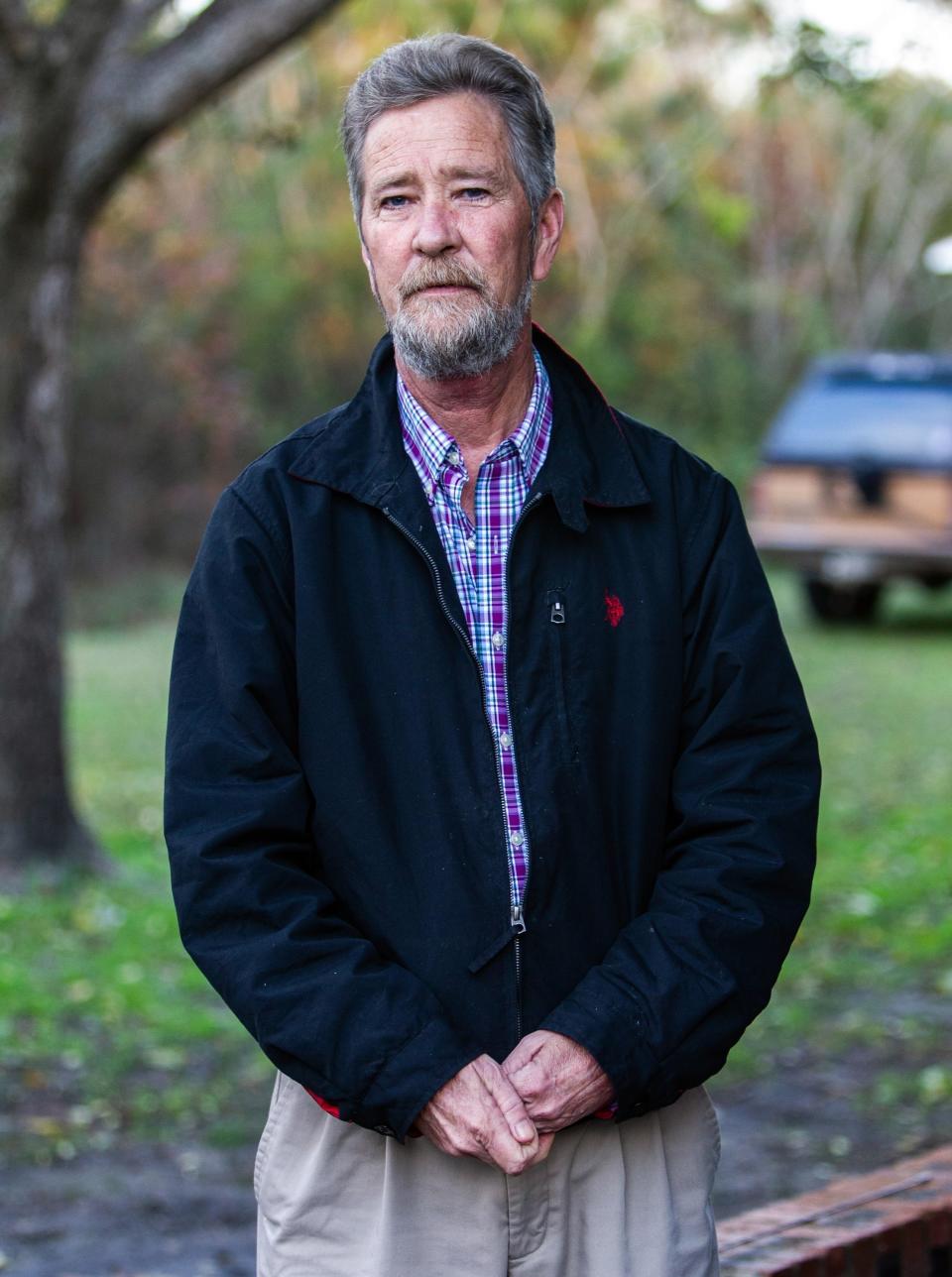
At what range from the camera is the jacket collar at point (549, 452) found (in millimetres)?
2504

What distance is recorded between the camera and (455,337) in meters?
2.53

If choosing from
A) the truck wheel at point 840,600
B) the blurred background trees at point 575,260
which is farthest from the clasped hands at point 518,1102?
the truck wheel at point 840,600

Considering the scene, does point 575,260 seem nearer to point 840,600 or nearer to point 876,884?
point 840,600

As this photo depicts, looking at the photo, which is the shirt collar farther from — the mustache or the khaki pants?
the khaki pants

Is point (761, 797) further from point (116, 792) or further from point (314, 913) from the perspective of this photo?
point (116, 792)

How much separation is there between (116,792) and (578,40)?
63.2ft

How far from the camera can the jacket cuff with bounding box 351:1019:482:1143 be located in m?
2.26

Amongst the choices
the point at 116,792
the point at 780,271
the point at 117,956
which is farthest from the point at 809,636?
the point at 780,271

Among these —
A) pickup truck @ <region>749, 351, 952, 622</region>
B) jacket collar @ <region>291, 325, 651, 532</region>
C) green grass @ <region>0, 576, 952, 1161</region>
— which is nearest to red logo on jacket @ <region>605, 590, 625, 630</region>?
jacket collar @ <region>291, 325, 651, 532</region>

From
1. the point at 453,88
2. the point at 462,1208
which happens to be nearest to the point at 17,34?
the point at 453,88

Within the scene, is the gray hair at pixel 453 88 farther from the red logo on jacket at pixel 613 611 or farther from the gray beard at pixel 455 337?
the red logo on jacket at pixel 613 611

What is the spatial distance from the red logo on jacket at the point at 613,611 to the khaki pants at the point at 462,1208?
2.19 ft

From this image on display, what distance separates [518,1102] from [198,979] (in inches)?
187

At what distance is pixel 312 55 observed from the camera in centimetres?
2739
